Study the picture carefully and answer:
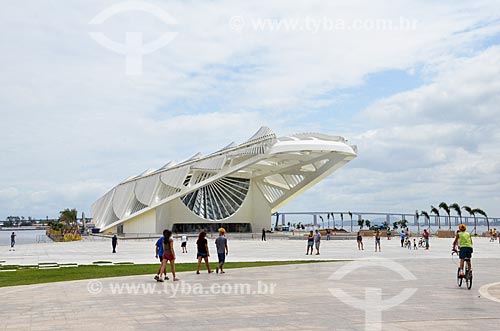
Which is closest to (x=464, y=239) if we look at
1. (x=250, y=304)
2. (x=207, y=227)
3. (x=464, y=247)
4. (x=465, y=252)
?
(x=464, y=247)

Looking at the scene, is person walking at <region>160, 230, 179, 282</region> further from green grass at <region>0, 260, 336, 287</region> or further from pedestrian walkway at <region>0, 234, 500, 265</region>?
pedestrian walkway at <region>0, 234, 500, 265</region>

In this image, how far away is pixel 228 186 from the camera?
234 ft

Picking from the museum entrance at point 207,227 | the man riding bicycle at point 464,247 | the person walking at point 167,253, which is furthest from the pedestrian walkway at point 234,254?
the museum entrance at point 207,227

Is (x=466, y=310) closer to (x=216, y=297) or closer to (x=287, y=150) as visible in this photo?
(x=216, y=297)

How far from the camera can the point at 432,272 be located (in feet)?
55.8

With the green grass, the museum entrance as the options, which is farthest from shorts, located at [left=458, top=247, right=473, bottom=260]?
the museum entrance

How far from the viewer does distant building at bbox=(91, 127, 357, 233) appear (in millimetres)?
58031

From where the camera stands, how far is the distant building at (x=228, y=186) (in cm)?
5803

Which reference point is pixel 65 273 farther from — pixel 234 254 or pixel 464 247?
pixel 234 254

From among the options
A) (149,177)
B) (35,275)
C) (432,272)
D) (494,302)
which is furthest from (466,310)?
(149,177)

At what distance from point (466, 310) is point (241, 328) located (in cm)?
401

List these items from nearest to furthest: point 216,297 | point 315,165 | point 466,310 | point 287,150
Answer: point 466,310, point 216,297, point 287,150, point 315,165

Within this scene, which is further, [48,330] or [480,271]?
[480,271]

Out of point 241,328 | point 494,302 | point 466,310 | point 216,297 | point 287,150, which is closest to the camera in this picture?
point 241,328
